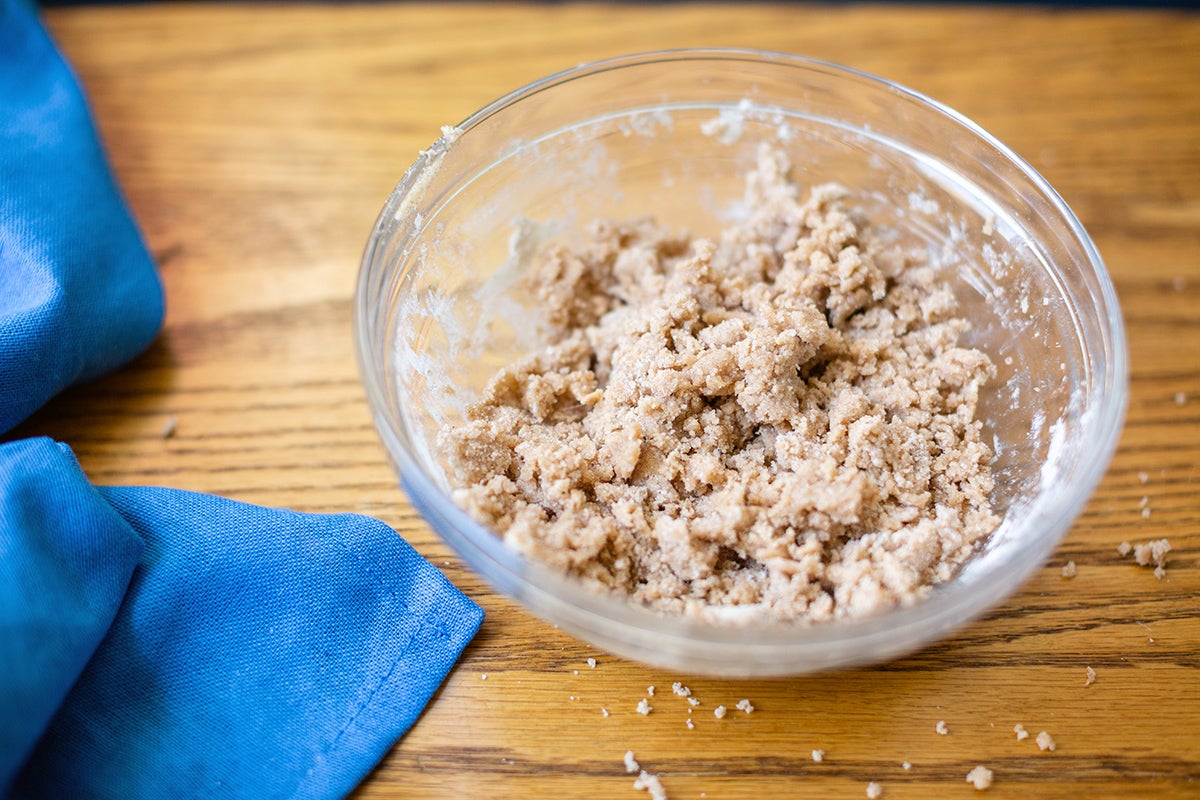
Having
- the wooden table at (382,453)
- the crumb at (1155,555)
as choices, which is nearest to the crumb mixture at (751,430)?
the wooden table at (382,453)

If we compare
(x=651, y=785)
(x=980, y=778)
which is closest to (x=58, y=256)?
(x=651, y=785)

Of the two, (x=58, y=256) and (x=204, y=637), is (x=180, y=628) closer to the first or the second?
(x=204, y=637)

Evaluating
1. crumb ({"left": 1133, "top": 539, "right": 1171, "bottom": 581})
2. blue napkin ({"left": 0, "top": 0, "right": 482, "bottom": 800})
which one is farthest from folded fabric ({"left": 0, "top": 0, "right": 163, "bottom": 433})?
crumb ({"left": 1133, "top": 539, "right": 1171, "bottom": 581})

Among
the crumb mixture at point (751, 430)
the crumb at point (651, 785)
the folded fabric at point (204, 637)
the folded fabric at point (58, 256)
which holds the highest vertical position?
the crumb mixture at point (751, 430)

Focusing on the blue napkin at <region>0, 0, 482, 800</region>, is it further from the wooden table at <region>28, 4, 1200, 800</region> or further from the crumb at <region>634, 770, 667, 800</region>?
the crumb at <region>634, 770, 667, 800</region>

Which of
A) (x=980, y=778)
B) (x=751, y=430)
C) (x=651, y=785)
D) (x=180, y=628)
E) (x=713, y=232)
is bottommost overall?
(x=180, y=628)

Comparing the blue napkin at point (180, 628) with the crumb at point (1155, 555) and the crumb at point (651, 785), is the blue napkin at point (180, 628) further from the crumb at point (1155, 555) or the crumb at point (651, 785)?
the crumb at point (1155, 555)
